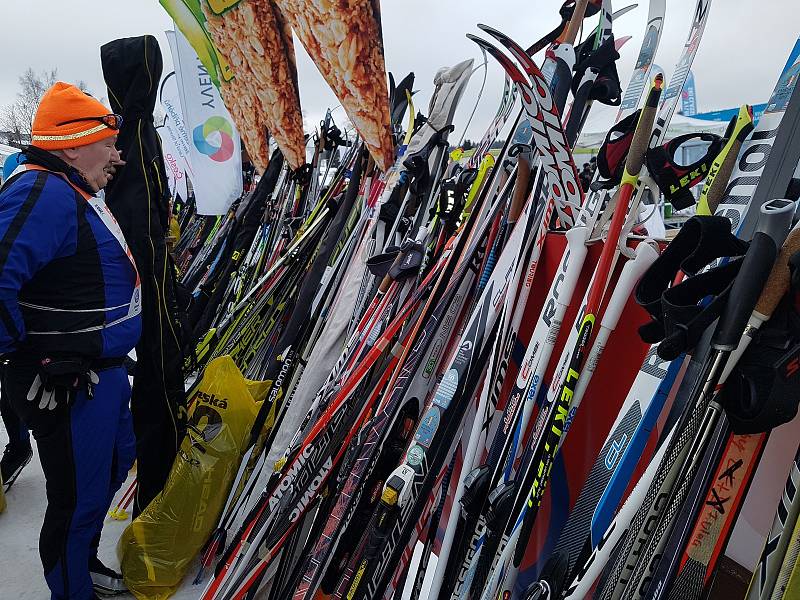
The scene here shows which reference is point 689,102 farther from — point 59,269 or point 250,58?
point 59,269

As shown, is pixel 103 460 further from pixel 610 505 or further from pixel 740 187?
pixel 740 187

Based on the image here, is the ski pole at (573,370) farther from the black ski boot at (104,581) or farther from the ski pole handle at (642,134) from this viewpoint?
the black ski boot at (104,581)

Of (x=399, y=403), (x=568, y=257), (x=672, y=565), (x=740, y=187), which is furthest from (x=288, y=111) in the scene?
(x=672, y=565)

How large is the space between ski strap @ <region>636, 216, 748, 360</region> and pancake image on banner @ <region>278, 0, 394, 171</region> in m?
2.02

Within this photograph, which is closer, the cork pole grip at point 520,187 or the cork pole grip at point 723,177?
the cork pole grip at point 723,177

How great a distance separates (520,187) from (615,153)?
36cm

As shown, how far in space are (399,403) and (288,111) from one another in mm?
2709

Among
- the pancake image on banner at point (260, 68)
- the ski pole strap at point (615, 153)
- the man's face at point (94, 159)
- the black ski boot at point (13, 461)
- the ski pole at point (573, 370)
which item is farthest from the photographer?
the pancake image on banner at point (260, 68)

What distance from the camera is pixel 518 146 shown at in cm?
165

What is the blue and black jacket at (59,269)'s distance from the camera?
1429 mm

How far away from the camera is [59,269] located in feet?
5.12

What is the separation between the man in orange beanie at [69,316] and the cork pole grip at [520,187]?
49.0 inches

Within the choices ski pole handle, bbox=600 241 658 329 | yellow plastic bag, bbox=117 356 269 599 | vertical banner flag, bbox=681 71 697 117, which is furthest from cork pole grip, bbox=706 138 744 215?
vertical banner flag, bbox=681 71 697 117

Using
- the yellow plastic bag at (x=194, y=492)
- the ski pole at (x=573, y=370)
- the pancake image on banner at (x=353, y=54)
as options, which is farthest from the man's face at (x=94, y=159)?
the ski pole at (x=573, y=370)
